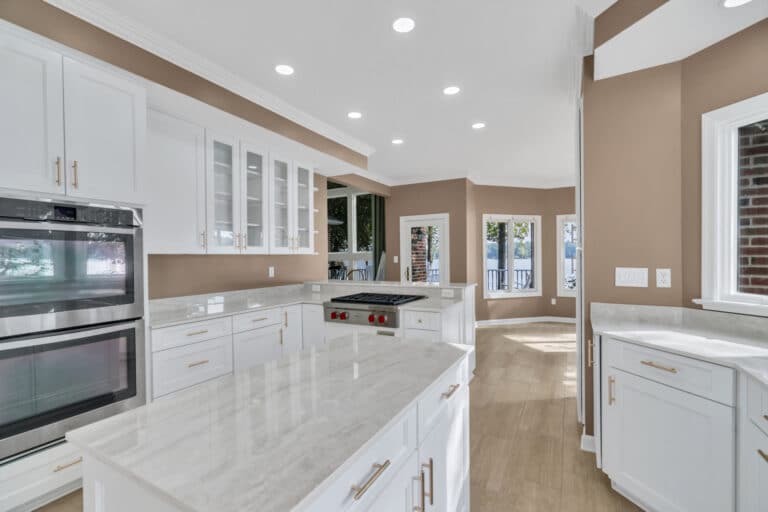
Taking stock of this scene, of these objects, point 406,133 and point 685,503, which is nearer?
point 685,503

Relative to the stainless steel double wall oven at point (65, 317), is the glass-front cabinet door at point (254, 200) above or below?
above

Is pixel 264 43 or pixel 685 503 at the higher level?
pixel 264 43

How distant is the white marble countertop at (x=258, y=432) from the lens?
0.66m

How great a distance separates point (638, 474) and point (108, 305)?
302 centimetres

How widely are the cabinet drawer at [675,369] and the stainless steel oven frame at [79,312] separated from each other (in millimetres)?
2805

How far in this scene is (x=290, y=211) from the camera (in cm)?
387

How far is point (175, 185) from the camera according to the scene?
2.79m

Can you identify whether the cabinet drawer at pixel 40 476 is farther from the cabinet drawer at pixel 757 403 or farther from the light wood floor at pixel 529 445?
the cabinet drawer at pixel 757 403

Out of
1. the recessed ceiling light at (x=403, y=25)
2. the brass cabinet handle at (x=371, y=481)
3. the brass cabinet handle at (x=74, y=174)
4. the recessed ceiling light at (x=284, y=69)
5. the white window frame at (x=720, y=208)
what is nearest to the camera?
the brass cabinet handle at (x=371, y=481)

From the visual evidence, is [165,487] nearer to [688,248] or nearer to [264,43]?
[264,43]

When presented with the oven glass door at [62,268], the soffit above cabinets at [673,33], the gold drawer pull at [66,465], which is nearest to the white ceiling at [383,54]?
the soffit above cabinets at [673,33]

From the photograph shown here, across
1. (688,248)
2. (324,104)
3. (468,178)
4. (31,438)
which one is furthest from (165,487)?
(468,178)

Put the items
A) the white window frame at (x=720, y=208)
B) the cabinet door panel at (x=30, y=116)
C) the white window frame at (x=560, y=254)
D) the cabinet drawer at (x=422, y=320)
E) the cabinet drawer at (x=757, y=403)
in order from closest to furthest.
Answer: the cabinet drawer at (x=757, y=403), the cabinet door panel at (x=30, y=116), the white window frame at (x=720, y=208), the cabinet drawer at (x=422, y=320), the white window frame at (x=560, y=254)

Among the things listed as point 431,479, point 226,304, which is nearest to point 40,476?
point 226,304
